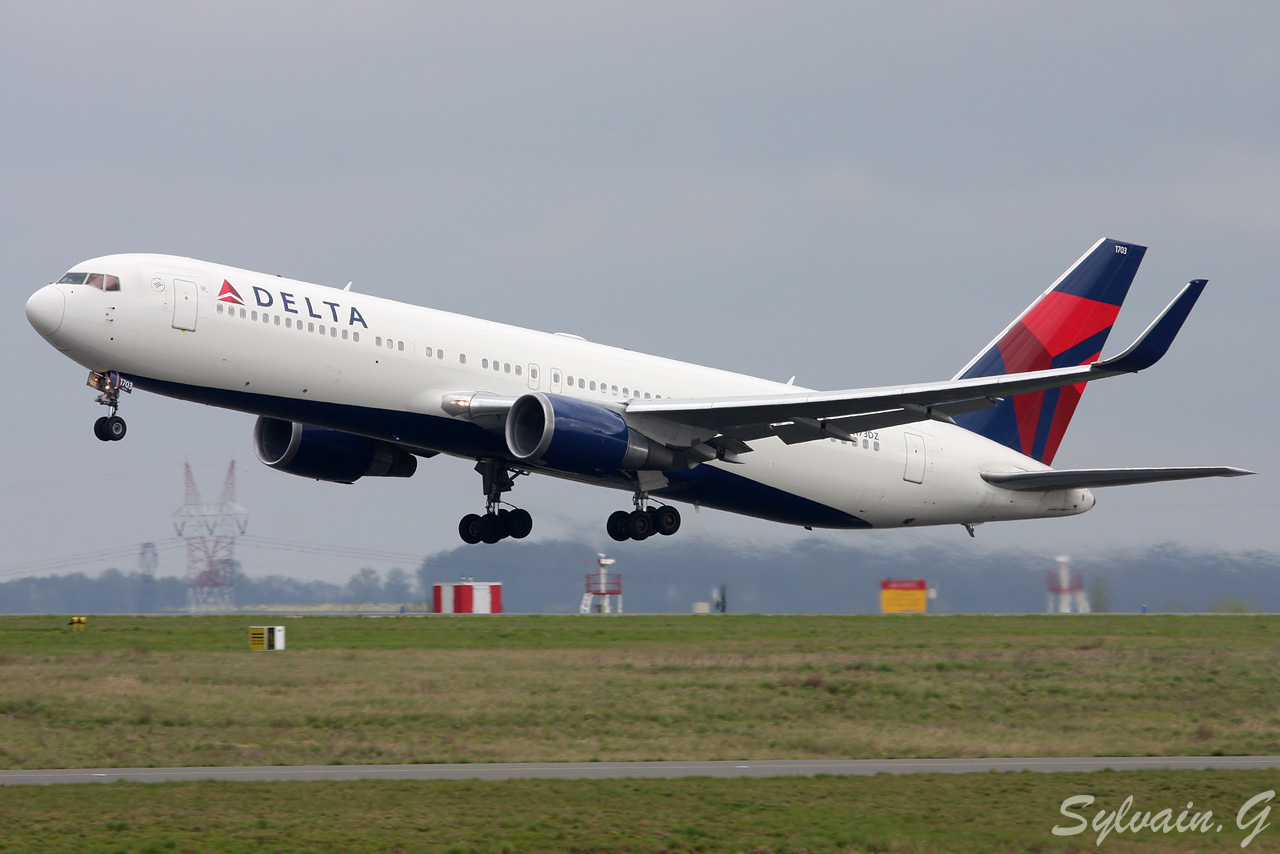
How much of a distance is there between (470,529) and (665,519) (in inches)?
216

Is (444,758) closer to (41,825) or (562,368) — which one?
(41,825)

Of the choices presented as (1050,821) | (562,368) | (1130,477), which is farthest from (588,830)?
(1130,477)

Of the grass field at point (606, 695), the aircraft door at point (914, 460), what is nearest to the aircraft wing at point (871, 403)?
the aircraft door at point (914, 460)

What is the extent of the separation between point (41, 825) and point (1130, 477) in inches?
1127

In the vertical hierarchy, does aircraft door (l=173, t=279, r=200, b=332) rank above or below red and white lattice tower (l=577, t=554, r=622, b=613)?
above

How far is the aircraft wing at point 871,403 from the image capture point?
1093 inches

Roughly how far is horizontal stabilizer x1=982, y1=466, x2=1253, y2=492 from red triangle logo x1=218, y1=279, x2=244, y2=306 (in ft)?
70.2

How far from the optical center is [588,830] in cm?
1739

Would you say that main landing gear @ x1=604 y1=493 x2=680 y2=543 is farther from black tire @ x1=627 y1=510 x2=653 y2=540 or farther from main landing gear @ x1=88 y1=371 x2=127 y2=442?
main landing gear @ x1=88 y1=371 x2=127 y2=442

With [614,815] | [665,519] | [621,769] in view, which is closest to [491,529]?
[665,519]

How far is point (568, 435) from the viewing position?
1189 inches

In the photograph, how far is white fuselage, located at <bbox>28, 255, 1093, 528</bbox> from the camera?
28125mm

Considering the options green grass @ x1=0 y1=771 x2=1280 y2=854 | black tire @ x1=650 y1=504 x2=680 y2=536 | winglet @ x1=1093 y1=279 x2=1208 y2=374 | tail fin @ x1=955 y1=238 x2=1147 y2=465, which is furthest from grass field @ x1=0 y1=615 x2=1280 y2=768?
winglet @ x1=1093 y1=279 x2=1208 y2=374

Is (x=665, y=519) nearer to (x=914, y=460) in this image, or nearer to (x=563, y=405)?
(x=563, y=405)
